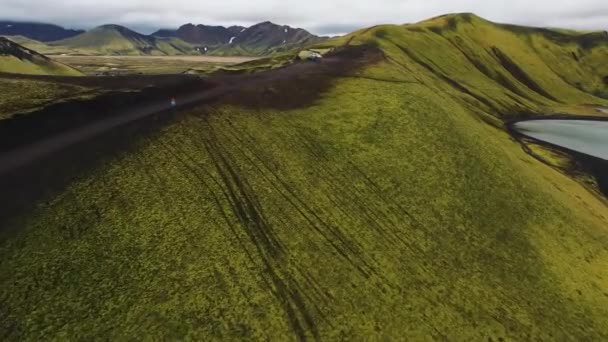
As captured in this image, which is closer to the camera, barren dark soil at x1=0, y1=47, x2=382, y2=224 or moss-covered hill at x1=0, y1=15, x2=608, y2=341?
moss-covered hill at x1=0, y1=15, x2=608, y2=341

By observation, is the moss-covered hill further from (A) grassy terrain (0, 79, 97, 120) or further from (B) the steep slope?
(B) the steep slope

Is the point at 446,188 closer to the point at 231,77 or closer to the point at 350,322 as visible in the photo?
the point at 350,322

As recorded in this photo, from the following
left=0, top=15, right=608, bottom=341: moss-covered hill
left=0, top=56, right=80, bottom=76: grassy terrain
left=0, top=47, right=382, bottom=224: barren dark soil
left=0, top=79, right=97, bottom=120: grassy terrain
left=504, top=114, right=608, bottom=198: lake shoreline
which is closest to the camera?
left=0, top=15, right=608, bottom=341: moss-covered hill

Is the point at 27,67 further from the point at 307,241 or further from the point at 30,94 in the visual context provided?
the point at 307,241

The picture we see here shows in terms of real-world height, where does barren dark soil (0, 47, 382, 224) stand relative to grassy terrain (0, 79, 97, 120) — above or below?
below

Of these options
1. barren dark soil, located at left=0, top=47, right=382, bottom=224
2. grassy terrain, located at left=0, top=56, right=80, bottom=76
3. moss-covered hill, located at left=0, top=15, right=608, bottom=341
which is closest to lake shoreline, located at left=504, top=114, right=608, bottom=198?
moss-covered hill, located at left=0, top=15, right=608, bottom=341

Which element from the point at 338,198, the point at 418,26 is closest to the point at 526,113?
the point at 418,26

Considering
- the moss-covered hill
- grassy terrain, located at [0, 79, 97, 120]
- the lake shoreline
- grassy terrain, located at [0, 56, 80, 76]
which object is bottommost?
the lake shoreline
